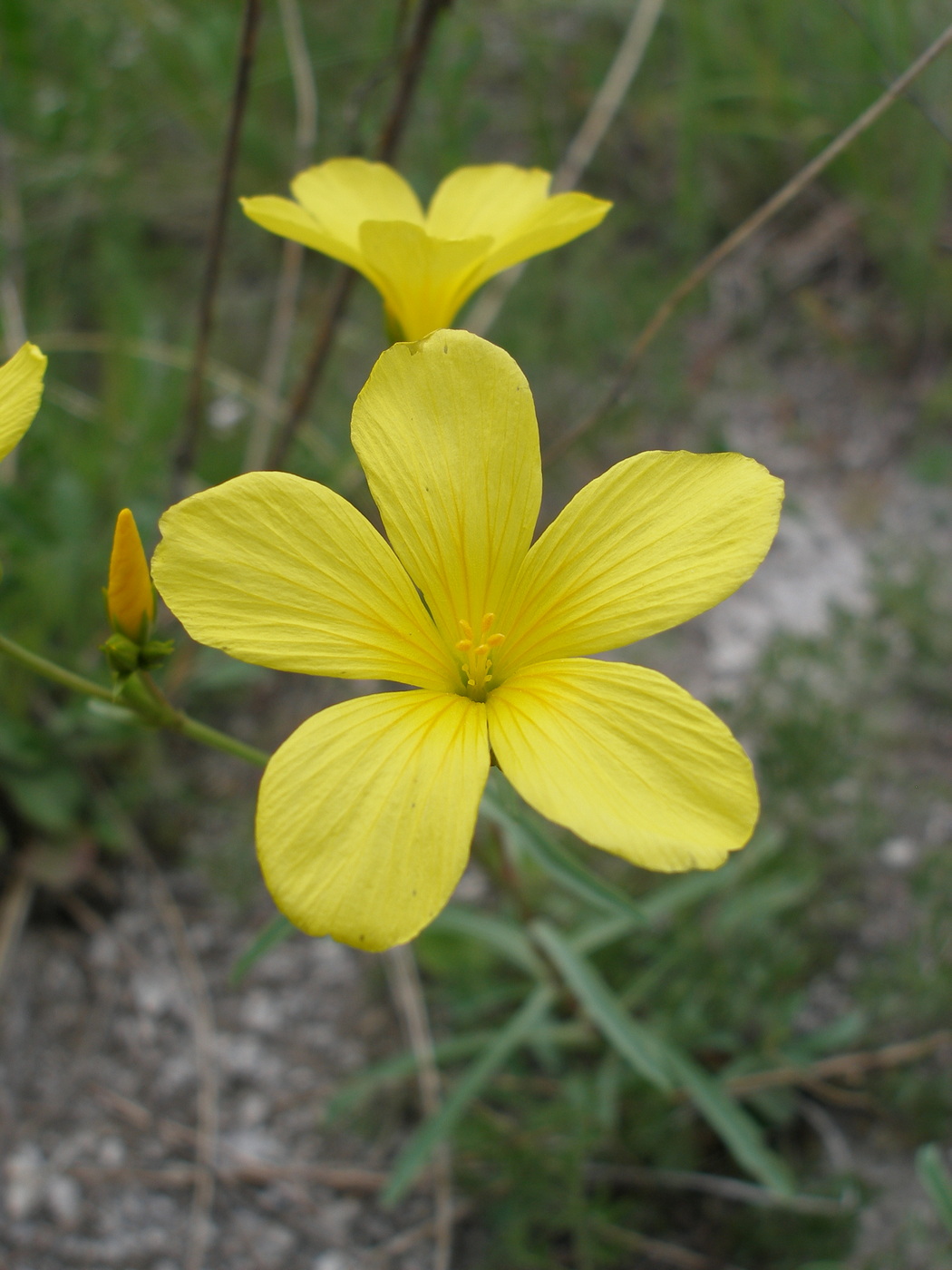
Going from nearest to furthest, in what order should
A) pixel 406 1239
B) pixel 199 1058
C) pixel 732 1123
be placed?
pixel 732 1123
pixel 406 1239
pixel 199 1058

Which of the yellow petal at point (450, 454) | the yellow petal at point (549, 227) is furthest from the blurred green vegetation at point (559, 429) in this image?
the yellow petal at point (549, 227)

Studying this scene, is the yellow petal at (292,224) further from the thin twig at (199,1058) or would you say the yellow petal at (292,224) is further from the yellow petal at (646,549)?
the thin twig at (199,1058)

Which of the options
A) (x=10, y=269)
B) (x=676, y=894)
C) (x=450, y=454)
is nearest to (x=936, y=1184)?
(x=676, y=894)

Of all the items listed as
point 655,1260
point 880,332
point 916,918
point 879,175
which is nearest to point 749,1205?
point 655,1260

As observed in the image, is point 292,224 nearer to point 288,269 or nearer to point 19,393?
point 19,393

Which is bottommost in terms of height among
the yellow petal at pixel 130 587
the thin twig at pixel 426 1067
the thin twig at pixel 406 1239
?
the thin twig at pixel 406 1239
